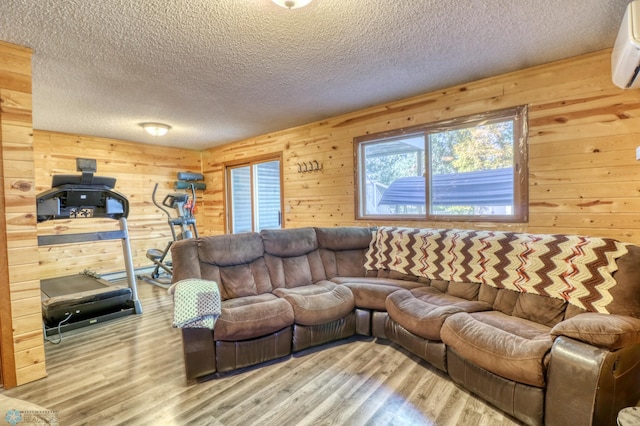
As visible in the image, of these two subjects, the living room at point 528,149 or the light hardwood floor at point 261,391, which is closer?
the light hardwood floor at point 261,391

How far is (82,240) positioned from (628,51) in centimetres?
476

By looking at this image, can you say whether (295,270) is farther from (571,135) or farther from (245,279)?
(571,135)

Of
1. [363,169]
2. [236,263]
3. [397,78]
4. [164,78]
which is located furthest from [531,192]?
[164,78]

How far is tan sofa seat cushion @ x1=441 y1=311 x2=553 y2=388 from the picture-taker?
5.45 feet

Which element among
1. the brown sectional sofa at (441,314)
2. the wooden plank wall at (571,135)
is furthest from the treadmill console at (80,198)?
the wooden plank wall at (571,135)

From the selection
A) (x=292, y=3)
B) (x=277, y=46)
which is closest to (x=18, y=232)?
(x=277, y=46)

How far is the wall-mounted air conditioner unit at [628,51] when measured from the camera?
1615 millimetres

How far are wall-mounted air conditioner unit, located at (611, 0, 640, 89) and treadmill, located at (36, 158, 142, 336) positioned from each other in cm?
443

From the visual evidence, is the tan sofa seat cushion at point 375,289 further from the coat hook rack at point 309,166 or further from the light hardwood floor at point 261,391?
the coat hook rack at point 309,166

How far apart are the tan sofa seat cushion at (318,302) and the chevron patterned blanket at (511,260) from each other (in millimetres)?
704

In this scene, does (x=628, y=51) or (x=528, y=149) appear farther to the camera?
(x=528, y=149)

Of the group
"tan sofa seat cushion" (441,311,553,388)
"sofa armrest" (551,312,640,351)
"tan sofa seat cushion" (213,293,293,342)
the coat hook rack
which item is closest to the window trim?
the coat hook rack

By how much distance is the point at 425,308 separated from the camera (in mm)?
2371

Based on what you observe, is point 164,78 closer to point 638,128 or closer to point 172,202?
point 172,202
